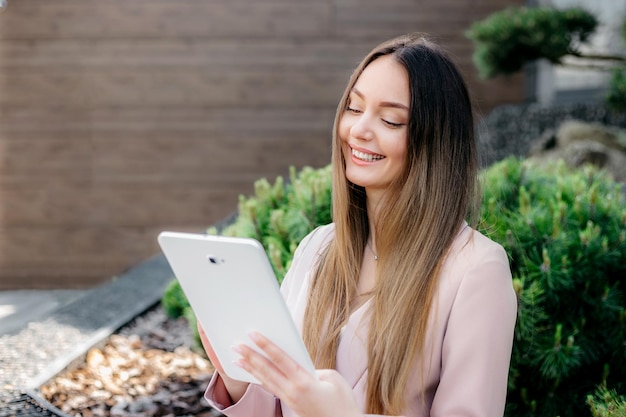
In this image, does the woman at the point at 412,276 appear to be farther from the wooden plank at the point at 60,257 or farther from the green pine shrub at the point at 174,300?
the wooden plank at the point at 60,257

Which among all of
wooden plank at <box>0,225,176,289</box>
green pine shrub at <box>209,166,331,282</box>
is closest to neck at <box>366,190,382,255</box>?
green pine shrub at <box>209,166,331,282</box>

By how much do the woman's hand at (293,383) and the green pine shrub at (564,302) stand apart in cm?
113

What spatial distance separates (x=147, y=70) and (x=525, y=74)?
2818 mm

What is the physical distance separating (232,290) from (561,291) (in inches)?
54.1

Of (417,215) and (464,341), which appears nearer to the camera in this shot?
(464,341)

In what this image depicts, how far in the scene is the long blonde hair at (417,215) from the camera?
3.99 ft

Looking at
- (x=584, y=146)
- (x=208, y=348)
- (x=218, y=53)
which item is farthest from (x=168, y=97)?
(x=208, y=348)

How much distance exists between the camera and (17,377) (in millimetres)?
2367

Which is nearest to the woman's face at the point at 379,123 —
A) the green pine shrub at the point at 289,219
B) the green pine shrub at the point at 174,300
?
the green pine shrub at the point at 289,219

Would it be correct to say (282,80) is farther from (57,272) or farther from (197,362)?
(197,362)

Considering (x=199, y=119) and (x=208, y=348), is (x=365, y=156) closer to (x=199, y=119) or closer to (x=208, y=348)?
(x=208, y=348)

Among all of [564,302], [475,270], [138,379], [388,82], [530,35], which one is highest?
[388,82]

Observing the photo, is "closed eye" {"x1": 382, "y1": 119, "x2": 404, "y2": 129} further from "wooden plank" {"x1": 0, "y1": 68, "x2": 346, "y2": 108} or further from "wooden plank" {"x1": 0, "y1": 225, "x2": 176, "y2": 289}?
"wooden plank" {"x1": 0, "y1": 225, "x2": 176, "y2": 289}

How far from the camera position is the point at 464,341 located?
1.15m
